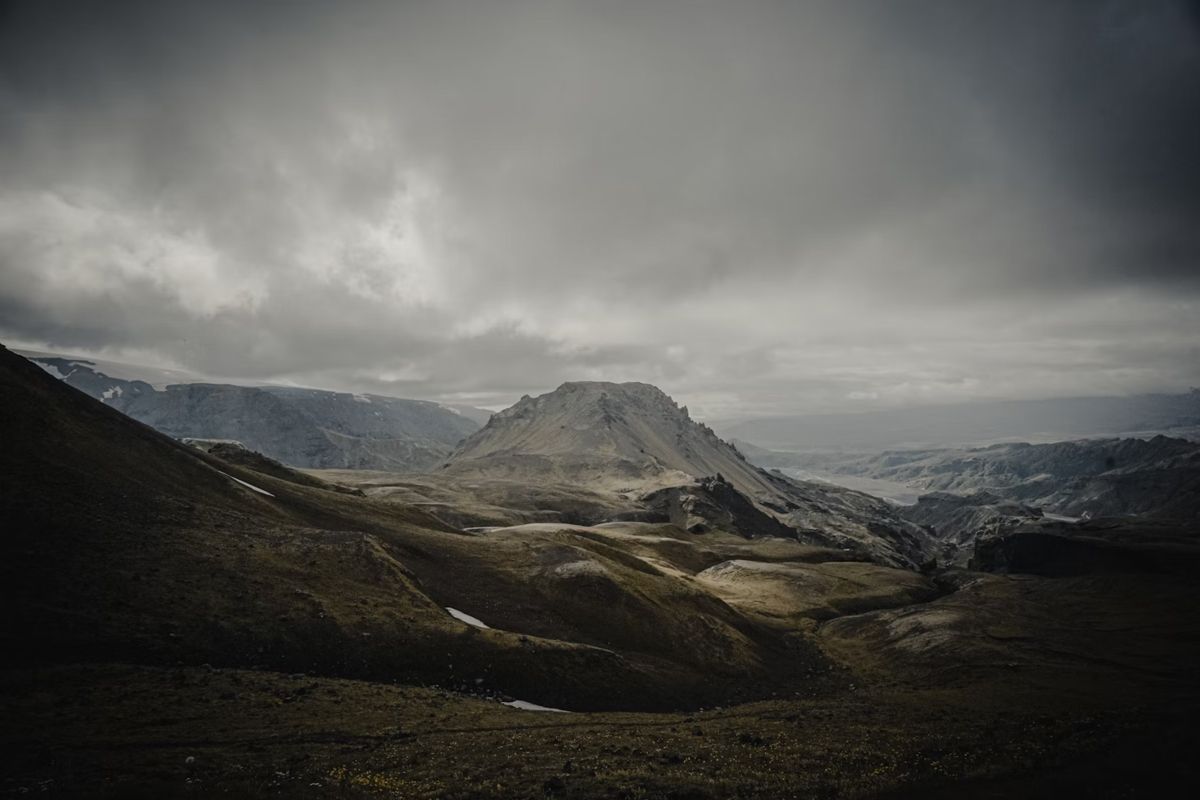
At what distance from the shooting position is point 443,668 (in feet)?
170

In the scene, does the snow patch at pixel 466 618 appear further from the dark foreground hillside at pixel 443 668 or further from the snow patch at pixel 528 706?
the snow patch at pixel 528 706

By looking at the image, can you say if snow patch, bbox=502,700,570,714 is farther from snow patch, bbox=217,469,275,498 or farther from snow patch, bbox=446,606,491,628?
snow patch, bbox=217,469,275,498

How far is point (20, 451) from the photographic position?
57469mm

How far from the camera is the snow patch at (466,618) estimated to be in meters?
63.6

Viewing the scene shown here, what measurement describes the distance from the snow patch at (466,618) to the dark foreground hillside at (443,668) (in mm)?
1301

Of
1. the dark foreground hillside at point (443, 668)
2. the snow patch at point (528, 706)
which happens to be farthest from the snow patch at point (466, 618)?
the snow patch at point (528, 706)

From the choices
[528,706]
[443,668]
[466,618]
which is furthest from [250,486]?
[528,706]

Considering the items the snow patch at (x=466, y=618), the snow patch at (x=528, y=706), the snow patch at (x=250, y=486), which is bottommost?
the snow patch at (x=528, y=706)

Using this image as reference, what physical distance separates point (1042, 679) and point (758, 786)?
5697 centimetres

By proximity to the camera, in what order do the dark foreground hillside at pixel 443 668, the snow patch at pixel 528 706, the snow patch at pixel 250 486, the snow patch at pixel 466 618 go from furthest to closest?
the snow patch at pixel 250 486 < the snow patch at pixel 466 618 < the snow patch at pixel 528 706 < the dark foreground hillside at pixel 443 668

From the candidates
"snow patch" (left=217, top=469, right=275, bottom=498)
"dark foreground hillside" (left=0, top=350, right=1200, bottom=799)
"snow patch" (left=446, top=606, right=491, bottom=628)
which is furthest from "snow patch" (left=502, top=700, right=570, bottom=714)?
"snow patch" (left=217, top=469, right=275, bottom=498)

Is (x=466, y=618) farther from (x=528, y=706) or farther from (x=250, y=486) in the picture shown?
(x=250, y=486)

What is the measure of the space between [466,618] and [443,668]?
43.4 ft

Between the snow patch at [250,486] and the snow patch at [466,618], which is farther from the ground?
the snow patch at [250,486]
